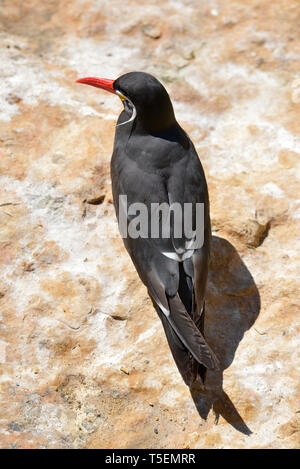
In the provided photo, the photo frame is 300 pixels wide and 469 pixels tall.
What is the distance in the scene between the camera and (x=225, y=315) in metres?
3.94

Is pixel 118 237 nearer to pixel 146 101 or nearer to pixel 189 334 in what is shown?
pixel 146 101

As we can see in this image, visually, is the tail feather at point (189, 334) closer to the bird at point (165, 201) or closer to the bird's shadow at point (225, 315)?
the bird at point (165, 201)

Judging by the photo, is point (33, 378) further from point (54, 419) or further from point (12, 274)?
point (12, 274)

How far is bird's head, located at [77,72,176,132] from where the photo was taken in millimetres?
3924

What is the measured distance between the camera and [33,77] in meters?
5.02

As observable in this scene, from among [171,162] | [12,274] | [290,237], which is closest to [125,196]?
[171,162]

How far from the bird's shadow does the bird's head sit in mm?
932

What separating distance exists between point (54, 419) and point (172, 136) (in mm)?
1988

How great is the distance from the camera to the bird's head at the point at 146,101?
3.92 meters

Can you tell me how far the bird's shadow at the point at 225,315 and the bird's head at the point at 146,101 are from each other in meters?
0.93

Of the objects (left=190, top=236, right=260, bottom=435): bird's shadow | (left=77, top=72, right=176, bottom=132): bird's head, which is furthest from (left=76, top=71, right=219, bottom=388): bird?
(left=190, top=236, right=260, bottom=435): bird's shadow

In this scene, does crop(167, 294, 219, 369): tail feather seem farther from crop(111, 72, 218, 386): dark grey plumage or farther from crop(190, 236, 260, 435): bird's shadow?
crop(190, 236, 260, 435): bird's shadow
